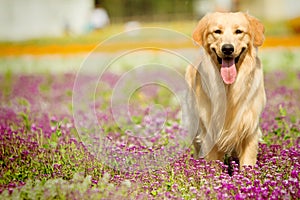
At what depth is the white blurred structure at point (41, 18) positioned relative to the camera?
87.1 feet

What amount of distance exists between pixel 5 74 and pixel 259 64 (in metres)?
8.44

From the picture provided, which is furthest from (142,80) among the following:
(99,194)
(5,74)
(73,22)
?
(73,22)

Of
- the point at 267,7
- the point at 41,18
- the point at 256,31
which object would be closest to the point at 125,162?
the point at 256,31

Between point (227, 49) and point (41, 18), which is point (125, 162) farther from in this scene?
point (41, 18)

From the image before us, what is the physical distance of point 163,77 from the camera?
431 inches

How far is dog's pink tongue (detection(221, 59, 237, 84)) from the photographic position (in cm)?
485

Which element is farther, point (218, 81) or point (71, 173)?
point (218, 81)

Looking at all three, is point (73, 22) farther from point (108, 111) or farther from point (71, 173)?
point (71, 173)

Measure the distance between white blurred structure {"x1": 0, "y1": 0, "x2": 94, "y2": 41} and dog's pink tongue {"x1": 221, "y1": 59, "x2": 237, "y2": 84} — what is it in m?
21.9

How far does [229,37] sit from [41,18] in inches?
1006

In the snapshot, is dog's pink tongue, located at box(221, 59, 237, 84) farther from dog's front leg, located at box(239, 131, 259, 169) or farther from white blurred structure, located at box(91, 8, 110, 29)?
white blurred structure, located at box(91, 8, 110, 29)

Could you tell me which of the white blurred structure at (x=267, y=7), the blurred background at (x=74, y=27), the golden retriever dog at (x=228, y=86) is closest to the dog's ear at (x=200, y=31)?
the golden retriever dog at (x=228, y=86)

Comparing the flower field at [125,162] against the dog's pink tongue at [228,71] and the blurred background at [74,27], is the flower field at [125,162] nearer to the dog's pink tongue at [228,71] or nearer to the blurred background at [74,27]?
the dog's pink tongue at [228,71]

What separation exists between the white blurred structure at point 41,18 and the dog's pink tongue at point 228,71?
71.8 feet
